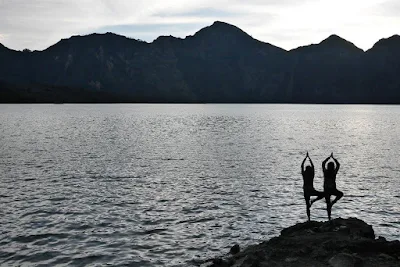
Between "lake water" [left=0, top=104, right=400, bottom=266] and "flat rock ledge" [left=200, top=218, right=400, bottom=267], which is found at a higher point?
"flat rock ledge" [left=200, top=218, right=400, bottom=267]

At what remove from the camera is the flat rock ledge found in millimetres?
14852

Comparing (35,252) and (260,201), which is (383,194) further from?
(35,252)

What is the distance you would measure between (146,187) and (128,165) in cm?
1382

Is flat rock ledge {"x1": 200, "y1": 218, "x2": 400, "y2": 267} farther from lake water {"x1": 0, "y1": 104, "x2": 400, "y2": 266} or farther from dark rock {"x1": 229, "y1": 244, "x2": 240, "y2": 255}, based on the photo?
lake water {"x1": 0, "y1": 104, "x2": 400, "y2": 266}

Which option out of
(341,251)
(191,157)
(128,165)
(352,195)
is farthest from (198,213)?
(191,157)

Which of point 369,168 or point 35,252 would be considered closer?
point 35,252

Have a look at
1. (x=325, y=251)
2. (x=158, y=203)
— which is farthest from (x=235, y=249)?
(x=158, y=203)

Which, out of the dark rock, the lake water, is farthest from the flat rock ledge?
the lake water

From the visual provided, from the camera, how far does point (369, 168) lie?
47.9 meters

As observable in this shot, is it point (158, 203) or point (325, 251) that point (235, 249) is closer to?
point (325, 251)

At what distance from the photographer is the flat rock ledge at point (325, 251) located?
14852mm

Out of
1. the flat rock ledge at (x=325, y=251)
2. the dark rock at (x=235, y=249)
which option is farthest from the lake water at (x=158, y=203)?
the flat rock ledge at (x=325, y=251)

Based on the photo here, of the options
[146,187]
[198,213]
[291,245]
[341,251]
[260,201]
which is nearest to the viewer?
[341,251]

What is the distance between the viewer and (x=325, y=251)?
52.4 feet
